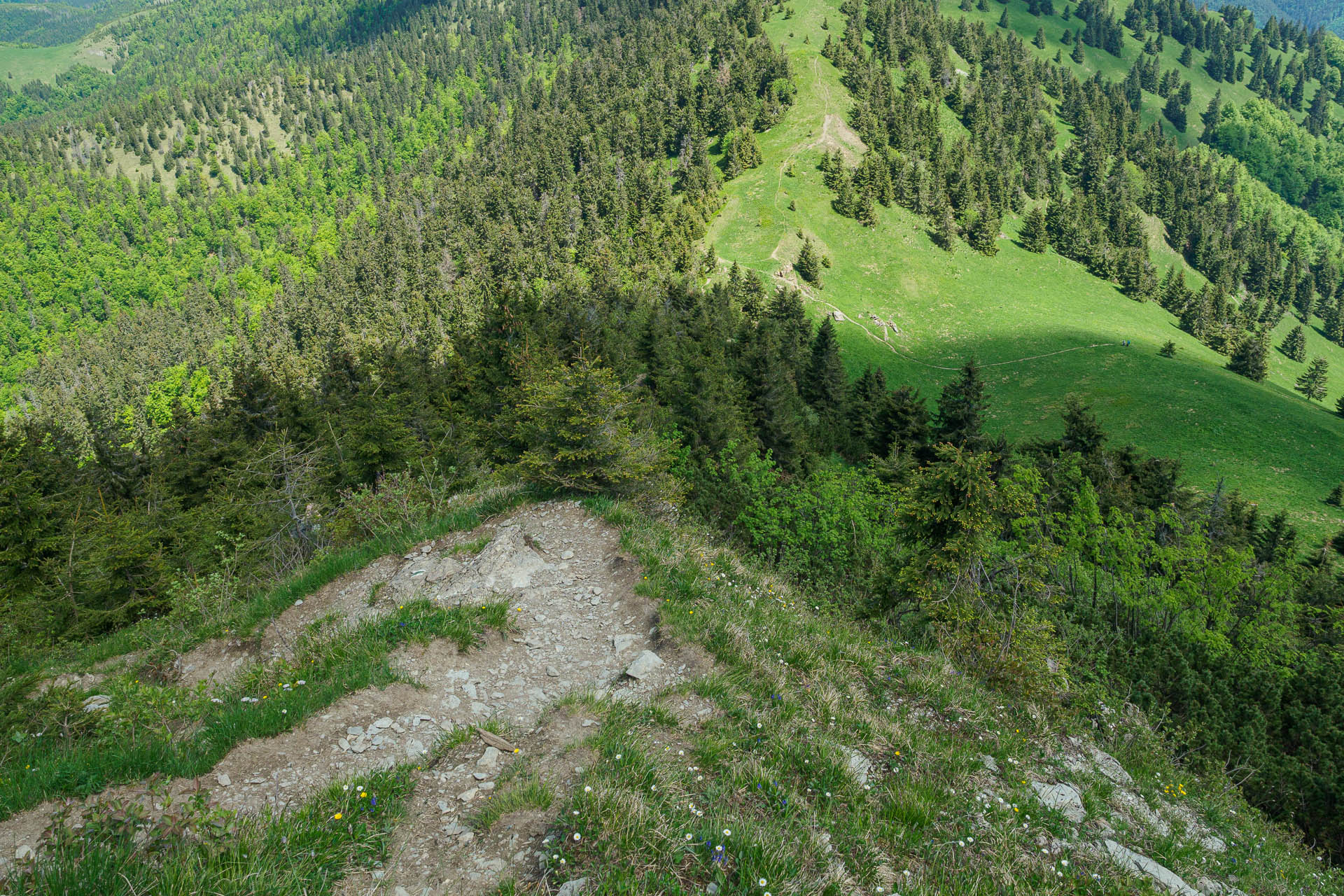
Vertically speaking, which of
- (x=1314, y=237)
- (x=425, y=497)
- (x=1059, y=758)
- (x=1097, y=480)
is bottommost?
(x=1314, y=237)

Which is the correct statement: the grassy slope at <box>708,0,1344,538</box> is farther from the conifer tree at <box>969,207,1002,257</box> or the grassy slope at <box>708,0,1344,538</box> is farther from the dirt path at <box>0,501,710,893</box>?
the dirt path at <box>0,501,710,893</box>

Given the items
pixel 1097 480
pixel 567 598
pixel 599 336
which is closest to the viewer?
pixel 567 598

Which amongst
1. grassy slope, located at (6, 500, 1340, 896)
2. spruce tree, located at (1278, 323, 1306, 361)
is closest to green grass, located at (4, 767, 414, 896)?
grassy slope, located at (6, 500, 1340, 896)

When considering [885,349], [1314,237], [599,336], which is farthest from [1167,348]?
[1314,237]

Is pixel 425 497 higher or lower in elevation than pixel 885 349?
higher

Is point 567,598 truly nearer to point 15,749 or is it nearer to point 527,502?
point 527,502

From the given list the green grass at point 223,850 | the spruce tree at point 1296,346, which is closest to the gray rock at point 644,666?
the green grass at point 223,850
